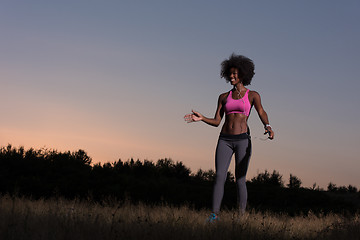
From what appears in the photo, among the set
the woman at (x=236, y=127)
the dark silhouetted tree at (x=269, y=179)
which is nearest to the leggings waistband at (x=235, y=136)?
the woman at (x=236, y=127)

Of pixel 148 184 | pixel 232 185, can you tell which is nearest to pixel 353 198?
pixel 232 185

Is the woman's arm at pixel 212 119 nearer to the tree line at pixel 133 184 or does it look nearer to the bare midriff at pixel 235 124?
the bare midriff at pixel 235 124

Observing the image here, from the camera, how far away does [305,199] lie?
15867 mm

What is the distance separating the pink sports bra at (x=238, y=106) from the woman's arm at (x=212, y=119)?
308 mm

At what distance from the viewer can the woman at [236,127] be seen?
25.2 ft

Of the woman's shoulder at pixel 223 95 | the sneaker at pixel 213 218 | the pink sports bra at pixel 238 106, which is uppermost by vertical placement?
the woman's shoulder at pixel 223 95

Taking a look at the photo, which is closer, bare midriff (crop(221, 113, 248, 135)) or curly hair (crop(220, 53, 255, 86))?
bare midriff (crop(221, 113, 248, 135))

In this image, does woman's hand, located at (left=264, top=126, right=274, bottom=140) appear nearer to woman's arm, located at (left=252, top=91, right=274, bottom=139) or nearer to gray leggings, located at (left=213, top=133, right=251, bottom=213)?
woman's arm, located at (left=252, top=91, right=274, bottom=139)

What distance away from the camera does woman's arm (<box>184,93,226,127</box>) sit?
7.84m

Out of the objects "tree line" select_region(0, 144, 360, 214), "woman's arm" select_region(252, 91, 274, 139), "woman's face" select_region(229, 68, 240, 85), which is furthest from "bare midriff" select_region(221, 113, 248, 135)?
"tree line" select_region(0, 144, 360, 214)

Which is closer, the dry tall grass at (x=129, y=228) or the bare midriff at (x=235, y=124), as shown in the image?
the dry tall grass at (x=129, y=228)

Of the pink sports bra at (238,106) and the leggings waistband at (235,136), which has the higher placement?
the pink sports bra at (238,106)

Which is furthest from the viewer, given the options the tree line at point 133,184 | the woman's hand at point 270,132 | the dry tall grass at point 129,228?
the tree line at point 133,184

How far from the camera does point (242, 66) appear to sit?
26.8 ft
